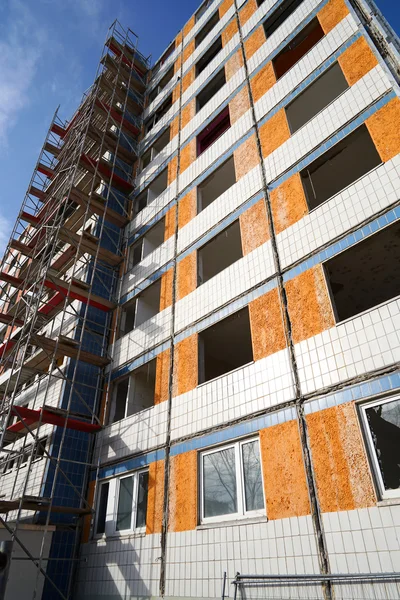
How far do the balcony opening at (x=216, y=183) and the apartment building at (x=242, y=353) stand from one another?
0.25ft

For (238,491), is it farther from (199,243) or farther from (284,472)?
(199,243)

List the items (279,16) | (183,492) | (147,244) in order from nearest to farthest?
(183,492) < (279,16) < (147,244)

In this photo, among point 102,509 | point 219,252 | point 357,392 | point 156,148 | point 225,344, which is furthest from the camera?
point 156,148

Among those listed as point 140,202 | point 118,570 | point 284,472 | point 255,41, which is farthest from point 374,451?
point 140,202

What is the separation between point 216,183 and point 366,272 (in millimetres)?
5807

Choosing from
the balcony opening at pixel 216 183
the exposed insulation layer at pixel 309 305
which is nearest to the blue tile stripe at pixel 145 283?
the balcony opening at pixel 216 183

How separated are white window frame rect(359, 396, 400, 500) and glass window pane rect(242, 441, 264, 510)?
6.86 feet

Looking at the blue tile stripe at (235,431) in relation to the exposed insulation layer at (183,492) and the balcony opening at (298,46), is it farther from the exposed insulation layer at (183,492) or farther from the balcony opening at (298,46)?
the balcony opening at (298,46)

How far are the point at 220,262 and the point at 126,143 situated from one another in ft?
33.1

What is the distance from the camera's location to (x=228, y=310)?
9383 millimetres

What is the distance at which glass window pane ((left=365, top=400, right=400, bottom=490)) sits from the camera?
5602 mm

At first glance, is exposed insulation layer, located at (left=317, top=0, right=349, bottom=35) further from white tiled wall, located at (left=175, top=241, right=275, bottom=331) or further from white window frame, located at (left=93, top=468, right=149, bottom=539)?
white window frame, located at (left=93, top=468, right=149, bottom=539)

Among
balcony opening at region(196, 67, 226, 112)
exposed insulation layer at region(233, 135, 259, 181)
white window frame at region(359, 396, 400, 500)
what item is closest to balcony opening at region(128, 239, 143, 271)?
exposed insulation layer at region(233, 135, 259, 181)

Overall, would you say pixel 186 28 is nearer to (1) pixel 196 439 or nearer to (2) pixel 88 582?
(1) pixel 196 439
